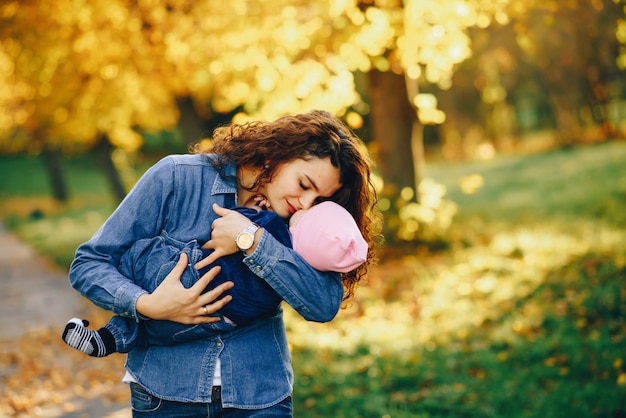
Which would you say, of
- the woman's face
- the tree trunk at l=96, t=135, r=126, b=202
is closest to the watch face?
the woman's face

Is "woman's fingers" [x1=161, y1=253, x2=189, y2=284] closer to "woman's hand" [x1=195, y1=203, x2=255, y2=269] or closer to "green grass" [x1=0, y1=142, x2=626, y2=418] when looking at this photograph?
"woman's hand" [x1=195, y1=203, x2=255, y2=269]

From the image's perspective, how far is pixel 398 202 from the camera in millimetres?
9188

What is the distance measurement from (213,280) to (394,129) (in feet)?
25.3

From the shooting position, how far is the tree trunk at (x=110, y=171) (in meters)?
17.5

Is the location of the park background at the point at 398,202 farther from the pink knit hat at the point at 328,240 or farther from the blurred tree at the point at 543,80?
the pink knit hat at the point at 328,240

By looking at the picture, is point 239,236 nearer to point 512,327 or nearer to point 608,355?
point 608,355

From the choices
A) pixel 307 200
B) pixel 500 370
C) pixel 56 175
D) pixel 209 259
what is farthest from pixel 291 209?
pixel 56 175

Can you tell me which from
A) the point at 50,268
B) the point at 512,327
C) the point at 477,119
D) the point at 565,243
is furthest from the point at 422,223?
the point at 477,119

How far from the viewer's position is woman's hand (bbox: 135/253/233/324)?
2.01 metres

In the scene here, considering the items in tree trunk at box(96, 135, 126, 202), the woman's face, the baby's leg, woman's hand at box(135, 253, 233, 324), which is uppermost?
the woman's face

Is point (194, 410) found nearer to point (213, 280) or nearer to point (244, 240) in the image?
point (213, 280)

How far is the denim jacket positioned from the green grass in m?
2.60

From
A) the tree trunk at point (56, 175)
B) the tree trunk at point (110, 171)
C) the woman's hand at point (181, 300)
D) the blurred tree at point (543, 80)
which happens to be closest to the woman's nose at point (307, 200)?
the woman's hand at point (181, 300)

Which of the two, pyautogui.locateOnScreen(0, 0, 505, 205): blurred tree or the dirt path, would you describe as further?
pyautogui.locateOnScreen(0, 0, 505, 205): blurred tree
